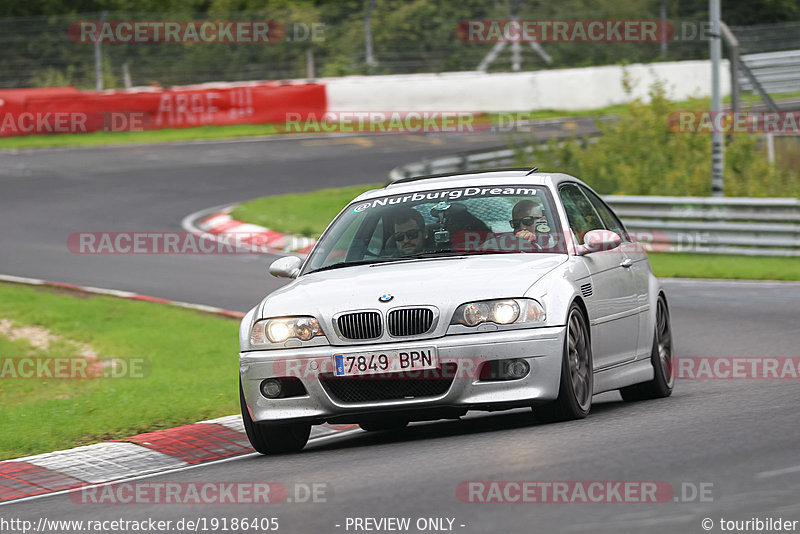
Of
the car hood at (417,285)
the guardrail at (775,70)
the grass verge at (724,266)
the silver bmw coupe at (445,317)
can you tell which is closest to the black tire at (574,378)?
the silver bmw coupe at (445,317)

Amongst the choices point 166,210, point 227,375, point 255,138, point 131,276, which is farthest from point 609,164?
point 227,375

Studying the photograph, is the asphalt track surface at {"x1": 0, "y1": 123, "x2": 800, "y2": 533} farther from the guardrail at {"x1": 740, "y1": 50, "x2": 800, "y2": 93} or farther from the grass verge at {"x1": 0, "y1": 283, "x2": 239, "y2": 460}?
the guardrail at {"x1": 740, "y1": 50, "x2": 800, "y2": 93}

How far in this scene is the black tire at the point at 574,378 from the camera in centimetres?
769

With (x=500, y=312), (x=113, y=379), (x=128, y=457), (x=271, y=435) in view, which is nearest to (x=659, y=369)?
(x=500, y=312)

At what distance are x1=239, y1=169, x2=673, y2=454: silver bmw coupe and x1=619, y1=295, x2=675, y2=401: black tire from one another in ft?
1.16

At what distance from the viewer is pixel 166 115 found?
36.2m

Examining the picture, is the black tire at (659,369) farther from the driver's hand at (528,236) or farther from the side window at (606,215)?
the driver's hand at (528,236)

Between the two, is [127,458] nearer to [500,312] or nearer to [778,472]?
[500,312]

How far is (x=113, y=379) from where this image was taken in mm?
11656

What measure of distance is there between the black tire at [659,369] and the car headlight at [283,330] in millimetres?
2708

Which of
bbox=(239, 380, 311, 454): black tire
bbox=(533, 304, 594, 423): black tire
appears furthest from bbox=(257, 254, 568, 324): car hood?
bbox=(239, 380, 311, 454): black tire

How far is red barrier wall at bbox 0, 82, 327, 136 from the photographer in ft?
112

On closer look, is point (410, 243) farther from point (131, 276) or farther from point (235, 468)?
point (131, 276)

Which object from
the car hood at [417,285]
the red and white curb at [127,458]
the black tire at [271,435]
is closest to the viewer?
the car hood at [417,285]
